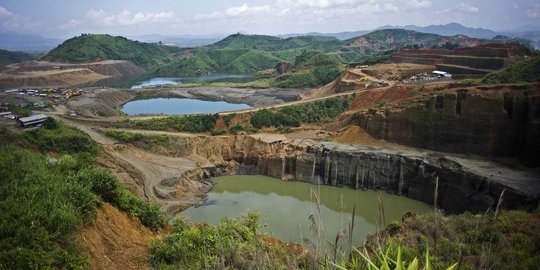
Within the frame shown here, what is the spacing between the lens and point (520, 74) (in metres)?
43.6

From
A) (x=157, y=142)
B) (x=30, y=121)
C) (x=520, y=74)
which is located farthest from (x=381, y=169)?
(x=30, y=121)

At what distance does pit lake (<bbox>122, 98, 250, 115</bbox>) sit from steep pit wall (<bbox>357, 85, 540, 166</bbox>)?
35809 millimetres

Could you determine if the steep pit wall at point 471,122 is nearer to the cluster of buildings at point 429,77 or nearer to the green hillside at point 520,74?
the green hillside at point 520,74

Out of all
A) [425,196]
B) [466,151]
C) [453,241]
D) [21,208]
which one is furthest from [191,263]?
[466,151]

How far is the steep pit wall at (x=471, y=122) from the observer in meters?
32.2

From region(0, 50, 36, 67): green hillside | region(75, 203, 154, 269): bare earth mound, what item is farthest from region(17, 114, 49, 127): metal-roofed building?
region(0, 50, 36, 67): green hillside

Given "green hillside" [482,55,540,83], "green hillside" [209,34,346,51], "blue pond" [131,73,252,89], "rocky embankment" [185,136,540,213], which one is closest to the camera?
"rocky embankment" [185,136,540,213]

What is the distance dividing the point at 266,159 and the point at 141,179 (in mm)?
11974

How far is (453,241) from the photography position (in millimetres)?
16625

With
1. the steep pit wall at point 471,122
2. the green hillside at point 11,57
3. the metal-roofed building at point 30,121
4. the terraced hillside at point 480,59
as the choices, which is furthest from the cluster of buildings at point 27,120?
the green hillside at point 11,57

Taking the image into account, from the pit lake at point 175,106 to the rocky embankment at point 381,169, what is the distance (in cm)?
2849

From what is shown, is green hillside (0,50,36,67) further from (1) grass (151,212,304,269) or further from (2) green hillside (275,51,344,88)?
(1) grass (151,212,304,269)

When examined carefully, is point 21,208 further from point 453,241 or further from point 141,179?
point 141,179

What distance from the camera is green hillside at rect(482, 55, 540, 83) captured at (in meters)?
42.3
